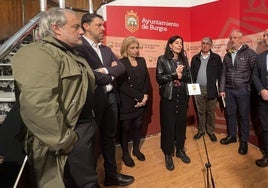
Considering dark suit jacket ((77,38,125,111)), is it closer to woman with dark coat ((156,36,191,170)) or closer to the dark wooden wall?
woman with dark coat ((156,36,191,170))

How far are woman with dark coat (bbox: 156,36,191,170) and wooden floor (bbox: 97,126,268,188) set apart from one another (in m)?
0.19

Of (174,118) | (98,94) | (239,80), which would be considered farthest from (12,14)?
(239,80)

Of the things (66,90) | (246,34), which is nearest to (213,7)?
(246,34)

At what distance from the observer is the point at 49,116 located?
1270 mm

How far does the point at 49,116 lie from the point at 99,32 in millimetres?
1220

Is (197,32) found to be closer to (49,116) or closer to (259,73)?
(259,73)

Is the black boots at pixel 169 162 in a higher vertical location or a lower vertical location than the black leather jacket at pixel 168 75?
lower

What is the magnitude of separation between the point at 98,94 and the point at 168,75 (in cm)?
97

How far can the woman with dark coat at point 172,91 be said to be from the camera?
2.95 m

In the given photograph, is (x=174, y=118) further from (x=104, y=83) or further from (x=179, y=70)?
(x=104, y=83)

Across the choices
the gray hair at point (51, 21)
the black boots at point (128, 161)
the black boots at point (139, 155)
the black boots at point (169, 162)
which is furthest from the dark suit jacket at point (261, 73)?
the gray hair at point (51, 21)

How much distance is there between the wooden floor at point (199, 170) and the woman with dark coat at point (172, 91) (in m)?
0.19

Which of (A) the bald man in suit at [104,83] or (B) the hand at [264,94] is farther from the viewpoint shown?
(B) the hand at [264,94]

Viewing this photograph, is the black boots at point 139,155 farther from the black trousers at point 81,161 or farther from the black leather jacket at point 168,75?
the black trousers at point 81,161
